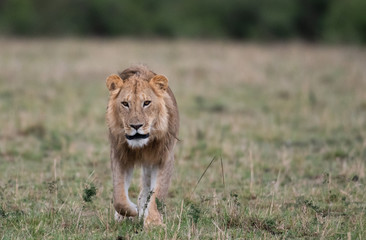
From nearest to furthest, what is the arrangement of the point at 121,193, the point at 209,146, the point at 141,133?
the point at 141,133 → the point at 121,193 → the point at 209,146

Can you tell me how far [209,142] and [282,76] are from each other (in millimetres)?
8942

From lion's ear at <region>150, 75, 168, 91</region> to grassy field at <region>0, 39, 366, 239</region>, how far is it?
112cm

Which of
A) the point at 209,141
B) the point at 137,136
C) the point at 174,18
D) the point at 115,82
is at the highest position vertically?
the point at 115,82

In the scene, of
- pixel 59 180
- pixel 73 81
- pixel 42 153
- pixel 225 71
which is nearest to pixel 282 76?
pixel 225 71

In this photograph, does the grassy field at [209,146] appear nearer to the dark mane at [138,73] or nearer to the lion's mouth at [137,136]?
the lion's mouth at [137,136]

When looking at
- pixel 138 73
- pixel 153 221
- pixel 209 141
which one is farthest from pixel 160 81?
pixel 209 141

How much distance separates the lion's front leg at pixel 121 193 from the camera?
18.7 feet

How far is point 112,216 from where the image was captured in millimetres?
Answer: 6062

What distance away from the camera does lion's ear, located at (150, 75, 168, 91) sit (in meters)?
5.84

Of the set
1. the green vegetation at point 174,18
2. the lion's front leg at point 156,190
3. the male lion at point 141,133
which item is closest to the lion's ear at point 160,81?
the male lion at point 141,133

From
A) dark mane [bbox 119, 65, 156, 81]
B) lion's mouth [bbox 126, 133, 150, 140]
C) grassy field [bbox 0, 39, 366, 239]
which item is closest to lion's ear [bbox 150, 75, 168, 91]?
dark mane [bbox 119, 65, 156, 81]

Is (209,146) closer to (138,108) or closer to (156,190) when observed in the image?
(156,190)

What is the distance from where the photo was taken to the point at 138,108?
5590 mm

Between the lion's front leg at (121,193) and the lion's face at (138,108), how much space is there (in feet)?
1.25
